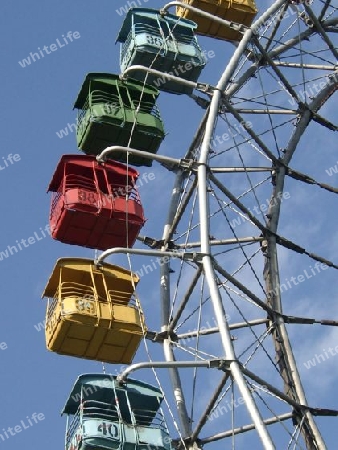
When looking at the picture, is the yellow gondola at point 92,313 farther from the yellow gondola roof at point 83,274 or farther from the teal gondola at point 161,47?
the teal gondola at point 161,47

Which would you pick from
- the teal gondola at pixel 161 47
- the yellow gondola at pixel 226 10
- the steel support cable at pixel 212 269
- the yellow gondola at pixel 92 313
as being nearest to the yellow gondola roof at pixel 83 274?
Result: the yellow gondola at pixel 92 313

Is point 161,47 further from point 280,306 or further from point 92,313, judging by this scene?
point 92,313

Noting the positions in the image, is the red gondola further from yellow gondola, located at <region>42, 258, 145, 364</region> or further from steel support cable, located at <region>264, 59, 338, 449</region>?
steel support cable, located at <region>264, 59, 338, 449</region>

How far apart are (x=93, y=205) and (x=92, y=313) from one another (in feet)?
10.4

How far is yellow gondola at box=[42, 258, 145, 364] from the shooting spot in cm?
2852

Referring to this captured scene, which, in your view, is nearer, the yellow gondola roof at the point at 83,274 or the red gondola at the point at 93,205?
the yellow gondola roof at the point at 83,274

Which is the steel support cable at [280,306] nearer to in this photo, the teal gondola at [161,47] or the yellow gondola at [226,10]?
the teal gondola at [161,47]

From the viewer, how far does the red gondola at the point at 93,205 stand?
3069cm

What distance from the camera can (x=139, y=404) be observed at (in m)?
28.8

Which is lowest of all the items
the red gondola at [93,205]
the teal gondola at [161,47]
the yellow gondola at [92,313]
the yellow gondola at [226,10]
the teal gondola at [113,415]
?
the teal gondola at [113,415]

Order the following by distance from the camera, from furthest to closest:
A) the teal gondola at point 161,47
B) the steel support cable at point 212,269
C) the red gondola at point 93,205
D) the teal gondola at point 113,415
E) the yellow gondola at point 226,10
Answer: the yellow gondola at point 226,10 < the teal gondola at point 161,47 < the red gondola at point 93,205 < the teal gondola at point 113,415 < the steel support cable at point 212,269

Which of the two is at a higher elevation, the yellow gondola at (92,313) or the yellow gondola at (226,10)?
the yellow gondola at (226,10)

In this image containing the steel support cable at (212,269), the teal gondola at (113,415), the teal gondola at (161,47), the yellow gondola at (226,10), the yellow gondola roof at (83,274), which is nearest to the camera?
the steel support cable at (212,269)

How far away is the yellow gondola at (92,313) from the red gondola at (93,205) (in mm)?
978
